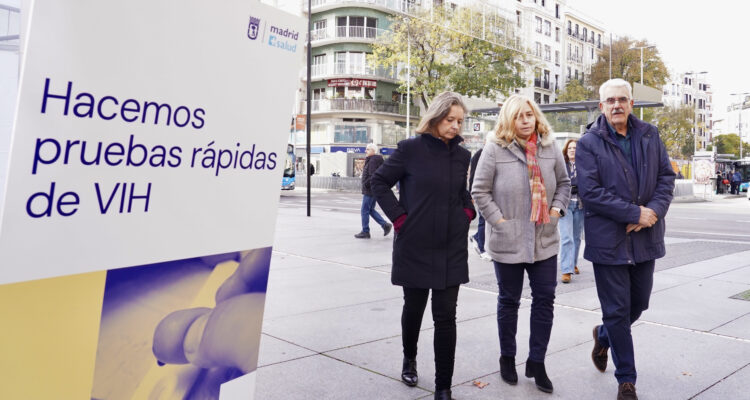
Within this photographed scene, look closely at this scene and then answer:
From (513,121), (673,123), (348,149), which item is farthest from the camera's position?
(673,123)

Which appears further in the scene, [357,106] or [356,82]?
[356,82]

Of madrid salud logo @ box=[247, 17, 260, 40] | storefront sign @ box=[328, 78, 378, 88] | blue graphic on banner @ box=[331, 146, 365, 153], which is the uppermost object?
storefront sign @ box=[328, 78, 378, 88]

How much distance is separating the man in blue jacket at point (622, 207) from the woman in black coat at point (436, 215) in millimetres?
745

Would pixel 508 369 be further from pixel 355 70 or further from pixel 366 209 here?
pixel 355 70

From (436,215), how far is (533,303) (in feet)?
2.96

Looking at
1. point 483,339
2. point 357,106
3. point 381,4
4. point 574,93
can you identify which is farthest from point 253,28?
point 574,93

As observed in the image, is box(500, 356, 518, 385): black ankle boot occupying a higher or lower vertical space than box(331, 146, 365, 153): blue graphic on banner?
lower

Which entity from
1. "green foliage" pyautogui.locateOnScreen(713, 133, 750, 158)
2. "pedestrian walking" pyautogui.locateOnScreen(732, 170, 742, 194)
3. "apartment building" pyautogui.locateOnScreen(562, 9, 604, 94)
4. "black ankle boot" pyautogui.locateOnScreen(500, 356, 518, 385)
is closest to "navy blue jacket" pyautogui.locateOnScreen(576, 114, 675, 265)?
"black ankle boot" pyautogui.locateOnScreen(500, 356, 518, 385)

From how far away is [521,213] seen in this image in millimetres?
3893

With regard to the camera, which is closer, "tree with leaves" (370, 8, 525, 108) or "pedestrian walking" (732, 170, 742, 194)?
"tree with leaves" (370, 8, 525, 108)

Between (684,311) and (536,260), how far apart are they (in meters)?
2.67

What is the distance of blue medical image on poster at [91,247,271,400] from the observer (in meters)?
1.96

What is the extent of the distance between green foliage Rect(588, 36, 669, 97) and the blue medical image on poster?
54.5 metres

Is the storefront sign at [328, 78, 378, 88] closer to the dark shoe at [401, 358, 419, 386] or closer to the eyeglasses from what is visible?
the eyeglasses
